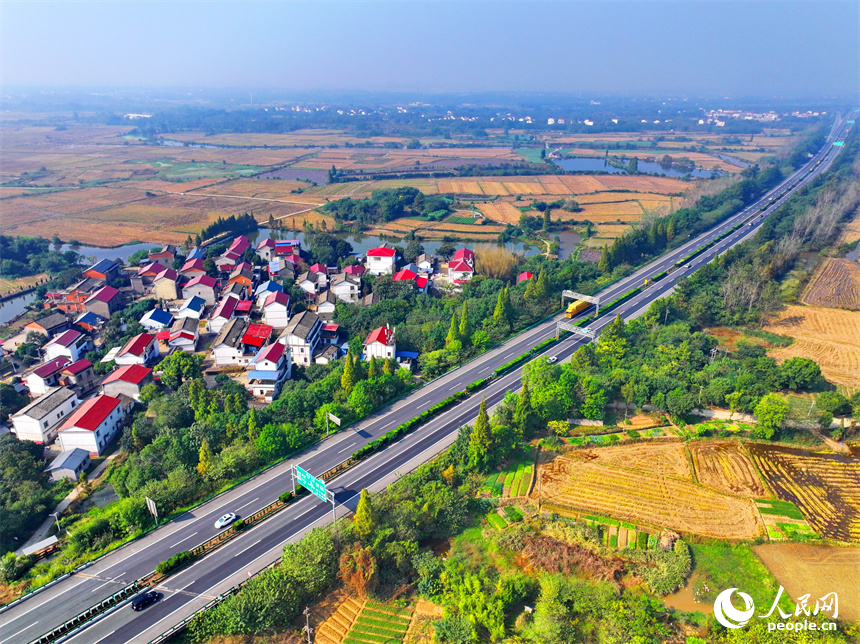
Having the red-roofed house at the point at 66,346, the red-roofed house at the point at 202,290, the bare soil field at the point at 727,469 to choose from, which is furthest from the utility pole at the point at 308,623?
the red-roofed house at the point at 202,290

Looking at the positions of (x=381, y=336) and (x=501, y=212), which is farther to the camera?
(x=501, y=212)

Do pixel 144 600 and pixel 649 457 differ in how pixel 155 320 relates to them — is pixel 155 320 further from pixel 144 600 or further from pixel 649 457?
pixel 649 457

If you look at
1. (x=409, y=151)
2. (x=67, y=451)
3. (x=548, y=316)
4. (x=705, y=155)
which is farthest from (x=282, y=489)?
(x=705, y=155)

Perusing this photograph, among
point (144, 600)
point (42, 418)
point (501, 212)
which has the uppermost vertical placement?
point (501, 212)

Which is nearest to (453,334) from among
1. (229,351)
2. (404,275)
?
(404,275)

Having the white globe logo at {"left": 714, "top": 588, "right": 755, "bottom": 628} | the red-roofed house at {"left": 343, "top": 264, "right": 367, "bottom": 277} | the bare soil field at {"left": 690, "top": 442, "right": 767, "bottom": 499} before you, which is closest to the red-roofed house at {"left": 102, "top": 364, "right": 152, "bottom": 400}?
the red-roofed house at {"left": 343, "top": 264, "right": 367, "bottom": 277}
